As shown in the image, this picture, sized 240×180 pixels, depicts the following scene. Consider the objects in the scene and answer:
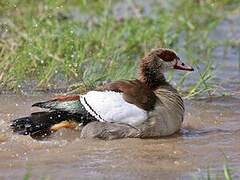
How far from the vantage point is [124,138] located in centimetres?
679

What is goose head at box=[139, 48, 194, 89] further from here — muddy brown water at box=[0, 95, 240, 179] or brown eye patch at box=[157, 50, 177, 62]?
muddy brown water at box=[0, 95, 240, 179]

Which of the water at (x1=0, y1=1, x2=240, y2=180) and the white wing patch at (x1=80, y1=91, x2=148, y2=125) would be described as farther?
the white wing patch at (x1=80, y1=91, x2=148, y2=125)


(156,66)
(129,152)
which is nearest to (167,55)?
(156,66)

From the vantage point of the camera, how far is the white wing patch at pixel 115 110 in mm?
6715

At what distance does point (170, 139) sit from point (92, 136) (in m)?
0.64

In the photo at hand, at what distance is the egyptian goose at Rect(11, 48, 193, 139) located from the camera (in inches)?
265

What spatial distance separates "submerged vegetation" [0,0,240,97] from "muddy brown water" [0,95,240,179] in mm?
1029

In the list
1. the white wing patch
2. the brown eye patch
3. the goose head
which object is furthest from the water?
the brown eye patch

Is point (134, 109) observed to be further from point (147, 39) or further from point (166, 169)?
point (147, 39)

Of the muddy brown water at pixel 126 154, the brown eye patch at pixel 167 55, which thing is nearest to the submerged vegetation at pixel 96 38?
the brown eye patch at pixel 167 55

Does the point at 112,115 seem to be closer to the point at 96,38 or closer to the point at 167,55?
the point at 167,55

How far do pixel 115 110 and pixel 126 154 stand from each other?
54 cm

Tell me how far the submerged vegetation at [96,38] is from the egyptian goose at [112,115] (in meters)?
1.30

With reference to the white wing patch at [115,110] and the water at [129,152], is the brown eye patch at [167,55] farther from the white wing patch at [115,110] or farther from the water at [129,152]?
the white wing patch at [115,110]
